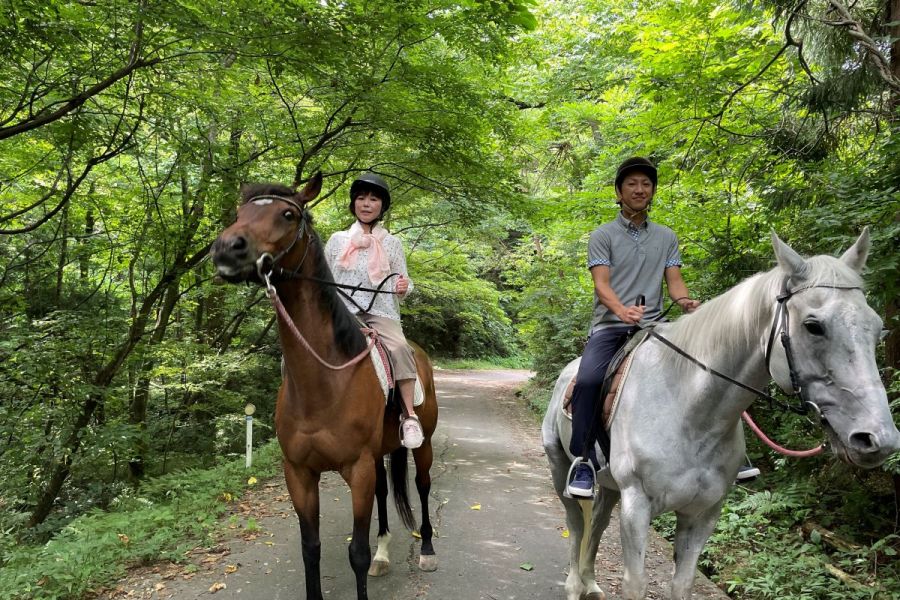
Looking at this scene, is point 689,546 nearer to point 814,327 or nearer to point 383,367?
point 814,327

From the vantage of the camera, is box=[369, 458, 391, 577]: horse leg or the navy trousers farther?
box=[369, 458, 391, 577]: horse leg

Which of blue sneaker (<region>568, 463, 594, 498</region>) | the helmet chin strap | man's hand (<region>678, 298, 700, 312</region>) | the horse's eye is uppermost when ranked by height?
the helmet chin strap

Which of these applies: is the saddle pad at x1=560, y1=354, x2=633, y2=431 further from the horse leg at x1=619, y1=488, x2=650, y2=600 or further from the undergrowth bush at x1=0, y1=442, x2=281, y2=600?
the undergrowth bush at x1=0, y1=442, x2=281, y2=600

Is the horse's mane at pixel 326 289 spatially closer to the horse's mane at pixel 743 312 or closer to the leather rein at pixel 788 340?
the horse's mane at pixel 743 312

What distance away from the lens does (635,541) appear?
2.45 meters

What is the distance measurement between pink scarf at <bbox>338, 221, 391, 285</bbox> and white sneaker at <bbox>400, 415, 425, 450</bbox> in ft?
3.55

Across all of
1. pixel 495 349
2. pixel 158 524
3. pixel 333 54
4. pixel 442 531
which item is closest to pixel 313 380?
pixel 442 531

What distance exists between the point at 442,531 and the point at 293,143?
601 cm

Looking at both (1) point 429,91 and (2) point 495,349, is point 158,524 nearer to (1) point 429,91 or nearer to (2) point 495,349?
(1) point 429,91

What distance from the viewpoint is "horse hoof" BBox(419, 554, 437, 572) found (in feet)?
13.5

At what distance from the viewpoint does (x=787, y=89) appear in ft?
19.4

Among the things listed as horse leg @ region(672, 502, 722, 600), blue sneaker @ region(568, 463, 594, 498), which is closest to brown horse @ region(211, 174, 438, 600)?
blue sneaker @ region(568, 463, 594, 498)

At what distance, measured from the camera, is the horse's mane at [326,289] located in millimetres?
2756

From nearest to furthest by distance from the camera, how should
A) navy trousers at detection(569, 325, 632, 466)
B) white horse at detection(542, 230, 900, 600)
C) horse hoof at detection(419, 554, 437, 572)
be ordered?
white horse at detection(542, 230, 900, 600)
navy trousers at detection(569, 325, 632, 466)
horse hoof at detection(419, 554, 437, 572)
